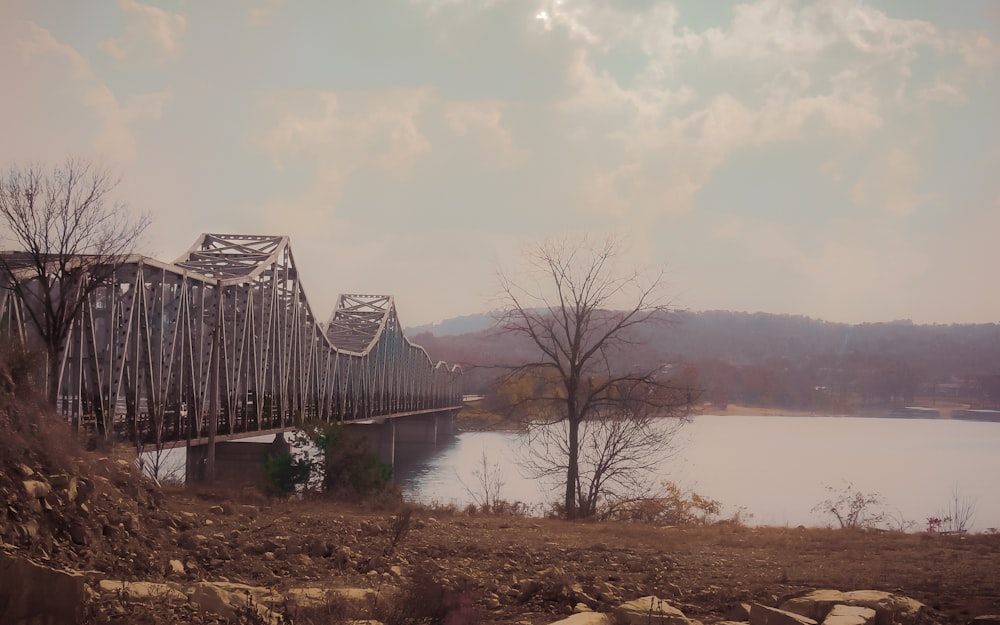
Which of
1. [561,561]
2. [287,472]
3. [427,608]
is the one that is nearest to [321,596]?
[427,608]

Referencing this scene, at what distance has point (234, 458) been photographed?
124 feet

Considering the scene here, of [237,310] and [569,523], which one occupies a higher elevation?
[237,310]

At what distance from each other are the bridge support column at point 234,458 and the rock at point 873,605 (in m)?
27.8

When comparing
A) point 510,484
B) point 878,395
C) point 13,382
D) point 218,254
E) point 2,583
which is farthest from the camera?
point 878,395

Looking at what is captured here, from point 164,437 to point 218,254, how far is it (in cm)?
2131

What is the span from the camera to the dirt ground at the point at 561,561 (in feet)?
34.9

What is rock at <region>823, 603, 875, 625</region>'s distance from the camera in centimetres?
857

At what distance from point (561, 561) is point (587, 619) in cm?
442

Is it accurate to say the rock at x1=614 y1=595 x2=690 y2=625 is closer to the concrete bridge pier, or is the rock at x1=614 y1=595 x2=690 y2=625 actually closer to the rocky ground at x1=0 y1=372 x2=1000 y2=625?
the rocky ground at x1=0 y1=372 x2=1000 y2=625

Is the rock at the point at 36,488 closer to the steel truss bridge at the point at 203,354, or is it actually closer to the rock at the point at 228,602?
the rock at the point at 228,602

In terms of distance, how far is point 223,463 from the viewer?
37.6 meters

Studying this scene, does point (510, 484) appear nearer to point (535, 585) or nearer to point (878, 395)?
point (535, 585)

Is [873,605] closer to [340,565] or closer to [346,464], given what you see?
[340,565]

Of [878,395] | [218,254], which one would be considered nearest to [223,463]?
[218,254]
